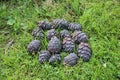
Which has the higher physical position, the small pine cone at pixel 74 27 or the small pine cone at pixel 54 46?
the small pine cone at pixel 74 27

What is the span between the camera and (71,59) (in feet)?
11.2

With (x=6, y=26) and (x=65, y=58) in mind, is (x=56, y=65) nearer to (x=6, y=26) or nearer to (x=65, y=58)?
(x=65, y=58)

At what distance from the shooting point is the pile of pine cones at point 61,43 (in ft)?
11.3

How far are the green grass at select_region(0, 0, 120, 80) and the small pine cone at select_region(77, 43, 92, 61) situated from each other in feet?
0.20

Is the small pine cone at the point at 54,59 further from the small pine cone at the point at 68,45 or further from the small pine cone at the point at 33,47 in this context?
the small pine cone at the point at 33,47

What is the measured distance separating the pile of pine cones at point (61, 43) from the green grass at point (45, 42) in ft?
0.25

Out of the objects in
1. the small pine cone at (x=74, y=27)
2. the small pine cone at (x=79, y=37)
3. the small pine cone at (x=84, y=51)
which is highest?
the small pine cone at (x=74, y=27)

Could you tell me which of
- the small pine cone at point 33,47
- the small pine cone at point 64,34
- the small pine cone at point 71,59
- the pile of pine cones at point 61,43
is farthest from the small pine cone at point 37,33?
the small pine cone at point 71,59

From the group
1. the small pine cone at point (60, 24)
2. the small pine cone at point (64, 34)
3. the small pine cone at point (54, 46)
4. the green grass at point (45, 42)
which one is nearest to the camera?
the green grass at point (45, 42)

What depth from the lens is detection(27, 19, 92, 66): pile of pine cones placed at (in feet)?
11.3

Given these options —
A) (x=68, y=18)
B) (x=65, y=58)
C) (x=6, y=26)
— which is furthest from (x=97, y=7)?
(x=6, y=26)

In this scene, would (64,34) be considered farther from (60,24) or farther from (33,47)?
(33,47)

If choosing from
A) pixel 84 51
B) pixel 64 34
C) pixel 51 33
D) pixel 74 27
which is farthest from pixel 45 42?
pixel 84 51

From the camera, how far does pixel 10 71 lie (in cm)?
351
